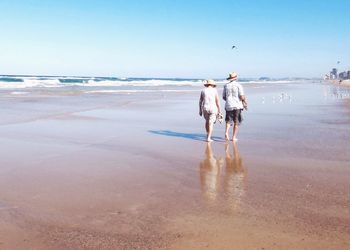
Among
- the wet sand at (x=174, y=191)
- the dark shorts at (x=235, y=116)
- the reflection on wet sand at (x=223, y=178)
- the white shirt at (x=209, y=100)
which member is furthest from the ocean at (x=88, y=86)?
the reflection on wet sand at (x=223, y=178)

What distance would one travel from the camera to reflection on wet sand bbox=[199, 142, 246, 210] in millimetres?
4863

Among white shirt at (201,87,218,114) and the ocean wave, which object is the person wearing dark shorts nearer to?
white shirt at (201,87,218,114)

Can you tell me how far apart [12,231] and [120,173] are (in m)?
2.37

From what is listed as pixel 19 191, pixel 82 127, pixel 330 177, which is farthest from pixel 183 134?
pixel 19 191

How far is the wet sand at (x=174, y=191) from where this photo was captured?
3.77m

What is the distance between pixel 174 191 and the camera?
204 inches

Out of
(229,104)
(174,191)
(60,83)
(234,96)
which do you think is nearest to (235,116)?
(229,104)

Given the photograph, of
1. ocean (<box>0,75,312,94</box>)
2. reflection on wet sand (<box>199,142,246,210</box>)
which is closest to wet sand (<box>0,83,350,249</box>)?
reflection on wet sand (<box>199,142,246,210</box>)

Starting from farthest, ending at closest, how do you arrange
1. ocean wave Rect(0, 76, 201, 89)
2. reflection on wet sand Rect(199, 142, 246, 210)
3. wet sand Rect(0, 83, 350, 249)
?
ocean wave Rect(0, 76, 201, 89) → reflection on wet sand Rect(199, 142, 246, 210) → wet sand Rect(0, 83, 350, 249)

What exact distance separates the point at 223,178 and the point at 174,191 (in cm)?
96

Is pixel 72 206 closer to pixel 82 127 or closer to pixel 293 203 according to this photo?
pixel 293 203

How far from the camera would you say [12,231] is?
3914 millimetres

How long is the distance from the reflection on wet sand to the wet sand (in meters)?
0.01

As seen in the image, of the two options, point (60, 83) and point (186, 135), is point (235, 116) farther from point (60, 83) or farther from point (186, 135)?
point (60, 83)
